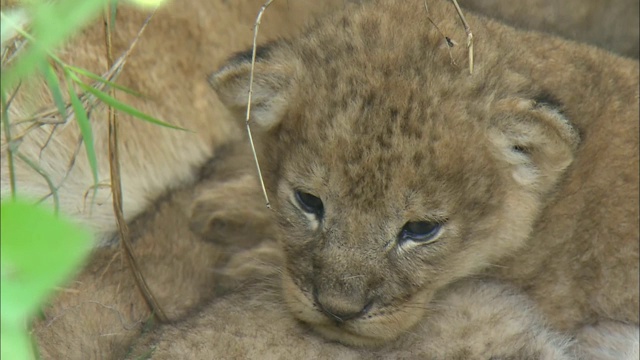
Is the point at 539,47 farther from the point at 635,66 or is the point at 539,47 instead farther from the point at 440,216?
the point at 440,216

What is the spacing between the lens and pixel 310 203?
Answer: 273 cm

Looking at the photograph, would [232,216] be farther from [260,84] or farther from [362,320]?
[362,320]

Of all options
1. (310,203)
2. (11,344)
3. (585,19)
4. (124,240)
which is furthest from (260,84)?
(11,344)

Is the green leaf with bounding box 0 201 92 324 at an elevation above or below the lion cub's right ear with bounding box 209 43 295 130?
above

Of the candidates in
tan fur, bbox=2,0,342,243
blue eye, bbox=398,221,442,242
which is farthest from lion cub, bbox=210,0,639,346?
tan fur, bbox=2,0,342,243

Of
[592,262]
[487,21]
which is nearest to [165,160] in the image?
[487,21]

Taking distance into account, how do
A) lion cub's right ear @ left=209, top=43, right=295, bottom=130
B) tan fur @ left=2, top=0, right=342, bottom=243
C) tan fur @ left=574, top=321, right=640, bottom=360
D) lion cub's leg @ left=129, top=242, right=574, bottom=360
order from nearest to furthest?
lion cub's leg @ left=129, top=242, right=574, bottom=360 → lion cub's right ear @ left=209, top=43, right=295, bottom=130 → tan fur @ left=574, top=321, right=640, bottom=360 → tan fur @ left=2, top=0, right=342, bottom=243

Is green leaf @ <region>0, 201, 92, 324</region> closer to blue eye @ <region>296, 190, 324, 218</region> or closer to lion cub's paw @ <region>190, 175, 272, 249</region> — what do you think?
blue eye @ <region>296, 190, 324, 218</region>

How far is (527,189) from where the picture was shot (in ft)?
9.48

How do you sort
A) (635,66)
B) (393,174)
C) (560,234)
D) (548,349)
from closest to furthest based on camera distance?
1. (393,174)
2. (548,349)
3. (560,234)
4. (635,66)

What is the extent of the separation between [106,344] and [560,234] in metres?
1.47

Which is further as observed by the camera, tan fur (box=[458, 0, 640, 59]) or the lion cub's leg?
tan fur (box=[458, 0, 640, 59])

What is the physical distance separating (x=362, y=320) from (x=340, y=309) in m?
0.09

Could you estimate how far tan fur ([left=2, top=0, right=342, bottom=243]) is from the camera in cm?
344
